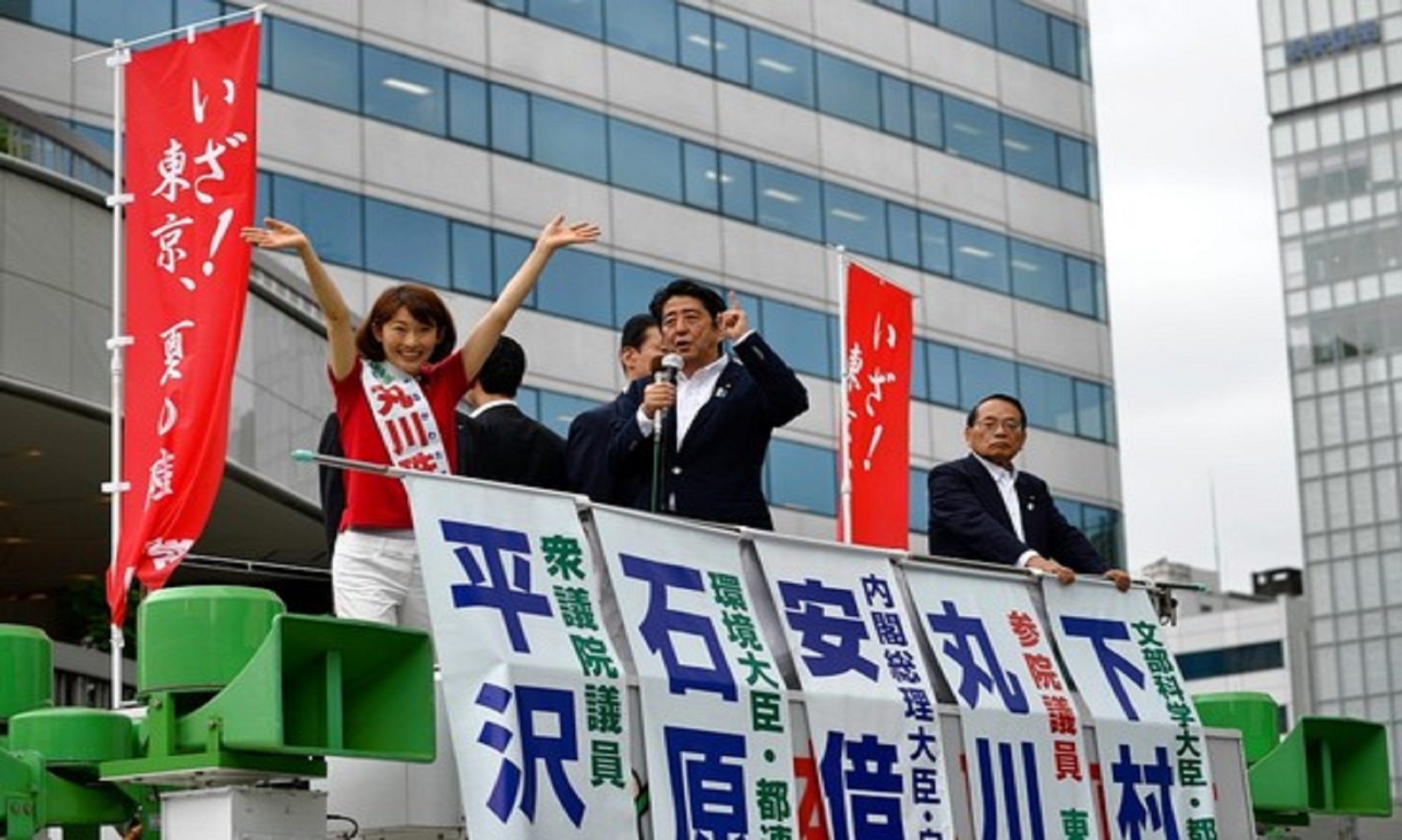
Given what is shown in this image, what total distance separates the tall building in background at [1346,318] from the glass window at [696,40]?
67604mm

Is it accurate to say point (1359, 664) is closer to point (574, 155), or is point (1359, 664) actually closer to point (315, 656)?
point (574, 155)

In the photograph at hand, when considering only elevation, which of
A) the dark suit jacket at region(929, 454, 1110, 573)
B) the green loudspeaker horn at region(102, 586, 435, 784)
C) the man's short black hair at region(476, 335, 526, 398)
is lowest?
the green loudspeaker horn at region(102, 586, 435, 784)

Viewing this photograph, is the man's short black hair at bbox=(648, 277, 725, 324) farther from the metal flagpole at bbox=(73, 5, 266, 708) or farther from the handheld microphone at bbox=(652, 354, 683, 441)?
the metal flagpole at bbox=(73, 5, 266, 708)

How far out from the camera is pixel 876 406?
20859 millimetres

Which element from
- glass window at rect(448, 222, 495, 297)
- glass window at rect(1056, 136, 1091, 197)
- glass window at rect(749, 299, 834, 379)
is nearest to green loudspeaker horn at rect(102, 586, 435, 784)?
glass window at rect(448, 222, 495, 297)

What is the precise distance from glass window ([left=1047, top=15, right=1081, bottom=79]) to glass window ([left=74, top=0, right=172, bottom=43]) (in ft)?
70.5

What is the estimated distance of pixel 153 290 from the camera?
16781mm

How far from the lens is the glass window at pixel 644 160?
42.8m

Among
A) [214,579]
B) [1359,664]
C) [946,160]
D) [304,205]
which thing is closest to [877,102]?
[946,160]

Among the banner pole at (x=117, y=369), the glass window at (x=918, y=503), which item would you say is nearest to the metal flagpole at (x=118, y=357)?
the banner pole at (x=117, y=369)

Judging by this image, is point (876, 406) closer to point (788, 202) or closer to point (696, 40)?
point (696, 40)

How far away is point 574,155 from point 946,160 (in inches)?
367

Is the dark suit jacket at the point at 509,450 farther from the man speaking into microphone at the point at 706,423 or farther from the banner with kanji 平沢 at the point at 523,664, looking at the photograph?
the banner with kanji 平沢 at the point at 523,664

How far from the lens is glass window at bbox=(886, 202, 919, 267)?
47406 mm
